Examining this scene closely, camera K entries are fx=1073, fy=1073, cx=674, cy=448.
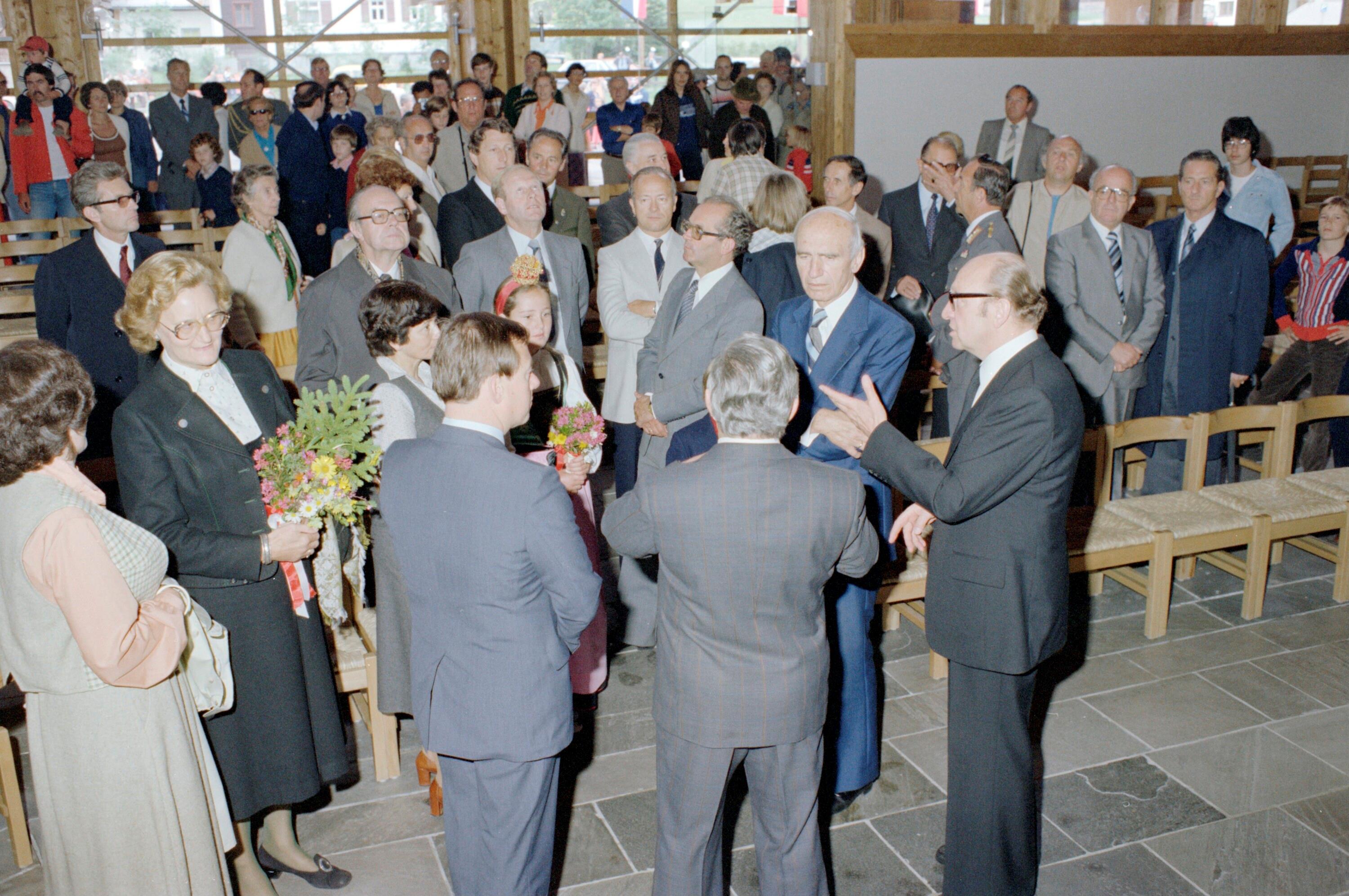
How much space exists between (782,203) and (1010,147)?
5070 millimetres

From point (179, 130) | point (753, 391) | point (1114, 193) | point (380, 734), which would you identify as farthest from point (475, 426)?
point (179, 130)

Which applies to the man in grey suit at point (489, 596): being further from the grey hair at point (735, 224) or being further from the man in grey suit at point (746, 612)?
the grey hair at point (735, 224)

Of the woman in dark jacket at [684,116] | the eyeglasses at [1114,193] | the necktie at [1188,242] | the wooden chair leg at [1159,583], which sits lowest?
the wooden chair leg at [1159,583]

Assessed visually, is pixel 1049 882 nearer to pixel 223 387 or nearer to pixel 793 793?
pixel 793 793

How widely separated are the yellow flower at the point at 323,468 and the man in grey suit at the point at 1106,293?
392 centimetres

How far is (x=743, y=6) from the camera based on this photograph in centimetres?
1411

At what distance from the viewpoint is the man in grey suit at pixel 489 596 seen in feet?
7.42

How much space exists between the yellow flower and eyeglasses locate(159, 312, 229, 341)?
1.39ft

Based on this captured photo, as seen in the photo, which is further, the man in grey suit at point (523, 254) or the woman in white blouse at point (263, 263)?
the woman in white blouse at point (263, 263)

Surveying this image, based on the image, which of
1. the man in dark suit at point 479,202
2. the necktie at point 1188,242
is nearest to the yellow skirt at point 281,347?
the man in dark suit at point 479,202

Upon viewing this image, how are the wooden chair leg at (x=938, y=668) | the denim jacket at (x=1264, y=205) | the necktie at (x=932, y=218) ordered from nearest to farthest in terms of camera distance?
1. the wooden chair leg at (x=938, y=668)
2. the necktie at (x=932, y=218)
3. the denim jacket at (x=1264, y=205)

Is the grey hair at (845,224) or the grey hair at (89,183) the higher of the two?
the grey hair at (89,183)

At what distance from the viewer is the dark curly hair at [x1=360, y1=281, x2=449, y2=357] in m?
3.13

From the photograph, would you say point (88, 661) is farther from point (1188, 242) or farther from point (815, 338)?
point (1188, 242)
